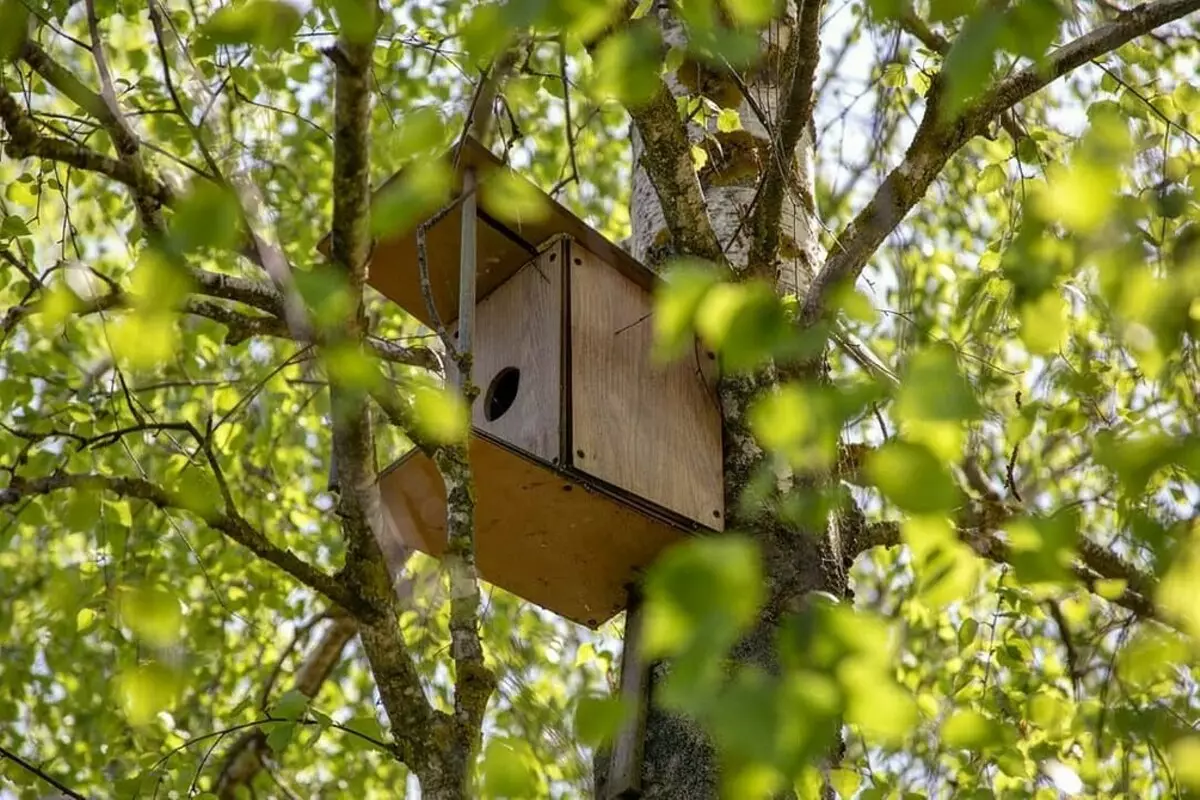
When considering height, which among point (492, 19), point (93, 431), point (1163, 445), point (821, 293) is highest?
point (93, 431)

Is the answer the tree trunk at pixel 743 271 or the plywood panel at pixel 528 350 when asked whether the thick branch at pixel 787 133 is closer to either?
the tree trunk at pixel 743 271

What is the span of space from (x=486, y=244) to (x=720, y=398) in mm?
544

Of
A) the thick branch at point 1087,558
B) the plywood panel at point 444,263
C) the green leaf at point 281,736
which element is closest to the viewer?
the green leaf at point 281,736

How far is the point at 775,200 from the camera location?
2582 millimetres

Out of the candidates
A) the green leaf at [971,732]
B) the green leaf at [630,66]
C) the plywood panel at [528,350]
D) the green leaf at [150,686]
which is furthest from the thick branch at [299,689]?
the green leaf at [630,66]

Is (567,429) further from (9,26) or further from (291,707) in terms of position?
(9,26)

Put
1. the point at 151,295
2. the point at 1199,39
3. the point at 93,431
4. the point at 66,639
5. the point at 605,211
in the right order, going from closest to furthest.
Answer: the point at 151,295 → the point at 1199,39 → the point at 93,431 → the point at 66,639 → the point at 605,211

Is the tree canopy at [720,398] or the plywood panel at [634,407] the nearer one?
the tree canopy at [720,398]

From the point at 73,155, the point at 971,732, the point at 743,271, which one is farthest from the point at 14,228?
the point at 971,732

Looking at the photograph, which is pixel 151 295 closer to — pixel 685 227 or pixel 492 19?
pixel 492 19

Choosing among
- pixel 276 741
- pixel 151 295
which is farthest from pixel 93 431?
pixel 151 295

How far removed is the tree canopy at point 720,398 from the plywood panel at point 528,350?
0.14m

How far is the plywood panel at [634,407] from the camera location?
99.8 inches

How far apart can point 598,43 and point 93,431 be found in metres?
2.15
